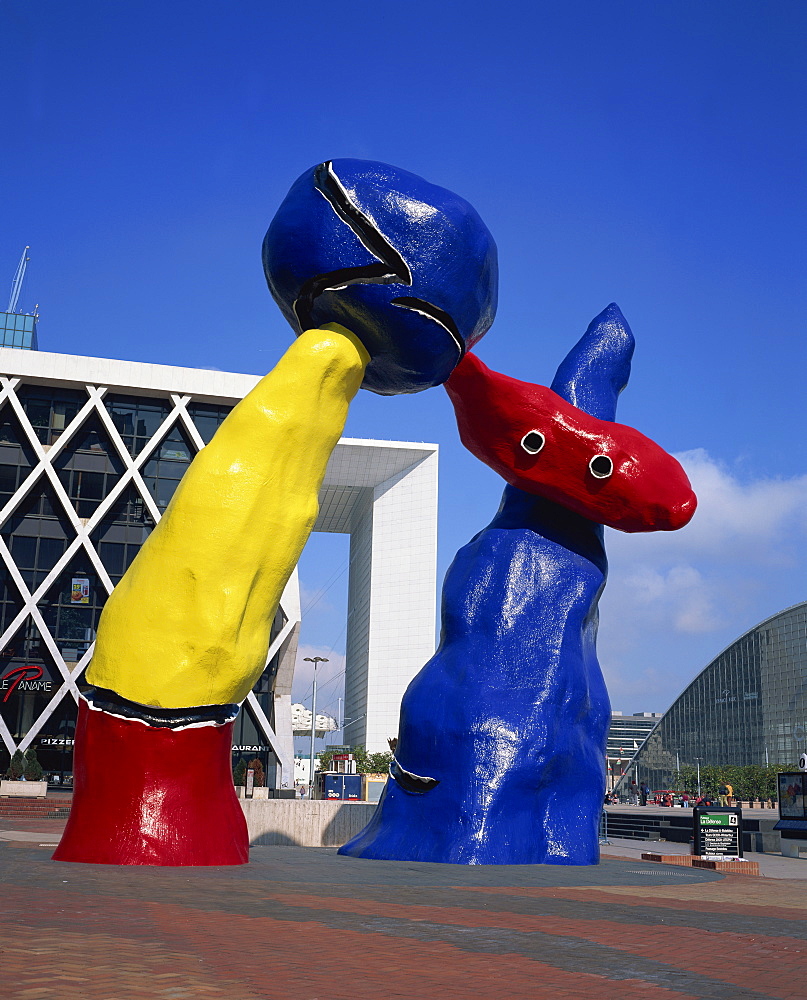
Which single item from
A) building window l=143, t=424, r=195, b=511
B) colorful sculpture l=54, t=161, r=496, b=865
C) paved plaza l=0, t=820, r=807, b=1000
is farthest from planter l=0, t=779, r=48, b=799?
colorful sculpture l=54, t=161, r=496, b=865

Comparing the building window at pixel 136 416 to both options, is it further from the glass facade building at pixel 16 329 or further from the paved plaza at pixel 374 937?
the paved plaza at pixel 374 937

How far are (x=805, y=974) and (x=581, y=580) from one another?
8.76 metres

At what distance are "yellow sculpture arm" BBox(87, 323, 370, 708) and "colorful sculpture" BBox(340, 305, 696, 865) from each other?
340 centimetres

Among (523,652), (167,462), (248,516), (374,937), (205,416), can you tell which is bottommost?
(374,937)

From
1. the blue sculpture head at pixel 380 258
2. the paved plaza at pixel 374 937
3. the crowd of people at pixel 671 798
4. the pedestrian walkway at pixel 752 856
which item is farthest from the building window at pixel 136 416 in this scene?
the paved plaza at pixel 374 937

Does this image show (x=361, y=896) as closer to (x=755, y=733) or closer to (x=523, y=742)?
(x=523, y=742)

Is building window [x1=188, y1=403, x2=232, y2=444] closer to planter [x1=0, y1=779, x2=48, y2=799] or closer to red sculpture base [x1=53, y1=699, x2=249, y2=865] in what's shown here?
planter [x1=0, y1=779, x2=48, y2=799]

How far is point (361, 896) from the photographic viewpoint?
8906 mm

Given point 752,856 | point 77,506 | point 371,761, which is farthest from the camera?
point 371,761

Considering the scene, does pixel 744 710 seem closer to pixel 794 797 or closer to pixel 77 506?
pixel 77 506

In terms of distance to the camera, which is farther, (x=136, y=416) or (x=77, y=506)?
(x=136, y=416)

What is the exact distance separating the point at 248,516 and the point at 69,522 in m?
35.2

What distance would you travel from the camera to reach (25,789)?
3397cm

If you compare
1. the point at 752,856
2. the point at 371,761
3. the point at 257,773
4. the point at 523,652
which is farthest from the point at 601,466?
the point at 371,761
